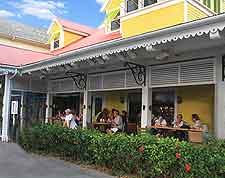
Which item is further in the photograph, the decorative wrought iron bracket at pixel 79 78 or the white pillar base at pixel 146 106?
the decorative wrought iron bracket at pixel 79 78

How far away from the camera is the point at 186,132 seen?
401 inches

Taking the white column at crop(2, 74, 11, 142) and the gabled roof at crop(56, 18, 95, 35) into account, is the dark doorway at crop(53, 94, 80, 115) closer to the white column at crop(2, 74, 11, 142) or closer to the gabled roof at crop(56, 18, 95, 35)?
the white column at crop(2, 74, 11, 142)

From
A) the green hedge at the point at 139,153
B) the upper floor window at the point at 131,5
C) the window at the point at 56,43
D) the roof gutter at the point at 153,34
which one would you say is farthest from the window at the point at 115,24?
the green hedge at the point at 139,153

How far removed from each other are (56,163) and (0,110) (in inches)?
267

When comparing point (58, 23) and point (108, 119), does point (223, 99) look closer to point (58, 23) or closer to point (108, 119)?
point (108, 119)

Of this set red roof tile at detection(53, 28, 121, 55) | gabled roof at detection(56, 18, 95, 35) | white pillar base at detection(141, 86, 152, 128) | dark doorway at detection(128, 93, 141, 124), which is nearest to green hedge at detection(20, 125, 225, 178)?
white pillar base at detection(141, 86, 152, 128)

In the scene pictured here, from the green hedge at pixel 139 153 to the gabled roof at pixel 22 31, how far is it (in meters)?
17.7

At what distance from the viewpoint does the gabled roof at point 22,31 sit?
27017 millimetres

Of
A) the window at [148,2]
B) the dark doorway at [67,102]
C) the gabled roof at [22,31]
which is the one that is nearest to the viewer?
the window at [148,2]

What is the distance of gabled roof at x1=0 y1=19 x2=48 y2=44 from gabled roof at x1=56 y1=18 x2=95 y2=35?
18.7ft

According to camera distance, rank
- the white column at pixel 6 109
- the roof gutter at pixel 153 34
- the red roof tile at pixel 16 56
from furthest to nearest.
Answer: the red roof tile at pixel 16 56 → the white column at pixel 6 109 → the roof gutter at pixel 153 34

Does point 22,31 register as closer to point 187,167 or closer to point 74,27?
point 74,27

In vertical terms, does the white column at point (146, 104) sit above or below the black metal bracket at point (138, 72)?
below

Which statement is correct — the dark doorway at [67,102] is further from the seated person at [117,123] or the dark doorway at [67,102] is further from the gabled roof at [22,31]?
the gabled roof at [22,31]
